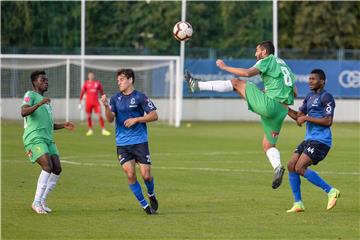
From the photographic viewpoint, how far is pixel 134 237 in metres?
12.5

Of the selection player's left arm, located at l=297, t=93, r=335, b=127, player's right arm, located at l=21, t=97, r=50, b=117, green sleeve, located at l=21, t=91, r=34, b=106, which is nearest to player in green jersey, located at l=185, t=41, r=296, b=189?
player's left arm, located at l=297, t=93, r=335, b=127

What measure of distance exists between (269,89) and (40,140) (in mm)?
3629

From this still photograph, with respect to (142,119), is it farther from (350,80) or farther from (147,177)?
(350,80)

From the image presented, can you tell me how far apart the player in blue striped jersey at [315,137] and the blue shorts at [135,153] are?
91.7 inches

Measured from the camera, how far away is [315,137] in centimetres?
1509

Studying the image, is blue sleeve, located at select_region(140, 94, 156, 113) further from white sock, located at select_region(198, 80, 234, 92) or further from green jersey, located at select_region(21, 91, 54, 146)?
green jersey, located at select_region(21, 91, 54, 146)

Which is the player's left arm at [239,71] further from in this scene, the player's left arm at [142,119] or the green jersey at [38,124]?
the green jersey at [38,124]

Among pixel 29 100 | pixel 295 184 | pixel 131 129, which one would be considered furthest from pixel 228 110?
pixel 29 100

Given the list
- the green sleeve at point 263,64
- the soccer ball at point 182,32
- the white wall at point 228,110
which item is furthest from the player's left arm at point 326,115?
the white wall at point 228,110

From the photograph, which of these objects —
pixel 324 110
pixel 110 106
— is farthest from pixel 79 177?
pixel 324 110

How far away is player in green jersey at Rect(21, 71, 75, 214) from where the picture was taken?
14.7 metres

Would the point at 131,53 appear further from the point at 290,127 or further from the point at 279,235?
the point at 279,235

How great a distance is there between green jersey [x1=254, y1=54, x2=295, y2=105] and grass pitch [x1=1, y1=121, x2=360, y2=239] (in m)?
1.81

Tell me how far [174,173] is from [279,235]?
28.5ft
